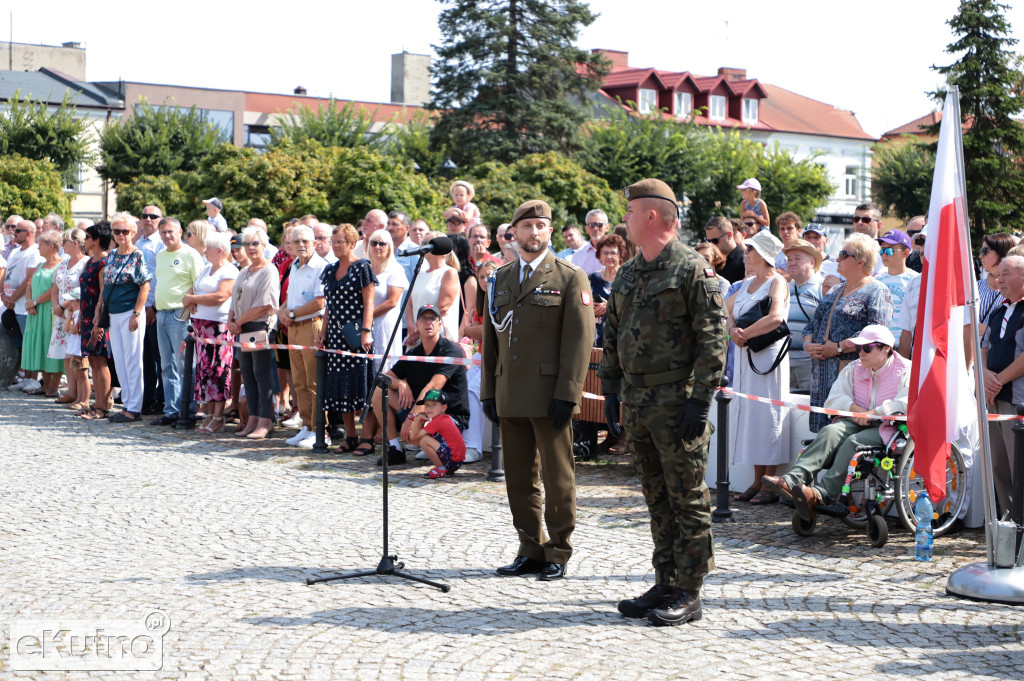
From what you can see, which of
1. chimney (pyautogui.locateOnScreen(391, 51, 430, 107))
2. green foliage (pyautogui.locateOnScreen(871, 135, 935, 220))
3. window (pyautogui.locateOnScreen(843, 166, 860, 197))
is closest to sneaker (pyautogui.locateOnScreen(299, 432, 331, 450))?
green foliage (pyautogui.locateOnScreen(871, 135, 935, 220))

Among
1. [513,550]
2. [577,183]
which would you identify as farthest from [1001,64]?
[513,550]

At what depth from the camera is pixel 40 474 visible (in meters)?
9.96

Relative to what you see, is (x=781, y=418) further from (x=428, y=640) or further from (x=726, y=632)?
(x=428, y=640)

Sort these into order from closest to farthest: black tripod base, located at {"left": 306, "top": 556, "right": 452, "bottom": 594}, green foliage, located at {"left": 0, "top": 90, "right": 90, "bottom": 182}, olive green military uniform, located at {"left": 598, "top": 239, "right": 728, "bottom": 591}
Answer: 1. olive green military uniform, located at {"left": 598, "top": 239, "right": 728, "bottom": 591}
2. black tripod base, located at {"left": 306, "top": 556, "right": 452, "bottom": 594}
3. green foliage, located at {"left": 0, "top": 90, "right": 90, "bottom": 182}

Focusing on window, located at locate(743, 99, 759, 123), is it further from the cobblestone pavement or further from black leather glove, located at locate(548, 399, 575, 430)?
black leather glove, located at locate(548, 399, 575, 430)

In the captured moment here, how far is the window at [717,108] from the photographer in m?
76.4

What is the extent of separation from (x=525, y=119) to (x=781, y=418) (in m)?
45.4

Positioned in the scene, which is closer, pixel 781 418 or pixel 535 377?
pixel 535 377

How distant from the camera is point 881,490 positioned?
7770mm

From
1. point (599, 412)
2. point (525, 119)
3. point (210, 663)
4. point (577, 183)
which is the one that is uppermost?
point (525, 119)

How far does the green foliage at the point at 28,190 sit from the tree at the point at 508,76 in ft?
54.4

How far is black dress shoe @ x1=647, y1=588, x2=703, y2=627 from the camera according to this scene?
570cm

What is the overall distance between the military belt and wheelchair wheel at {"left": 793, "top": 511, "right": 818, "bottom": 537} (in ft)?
8.02

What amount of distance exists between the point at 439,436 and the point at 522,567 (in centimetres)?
348
